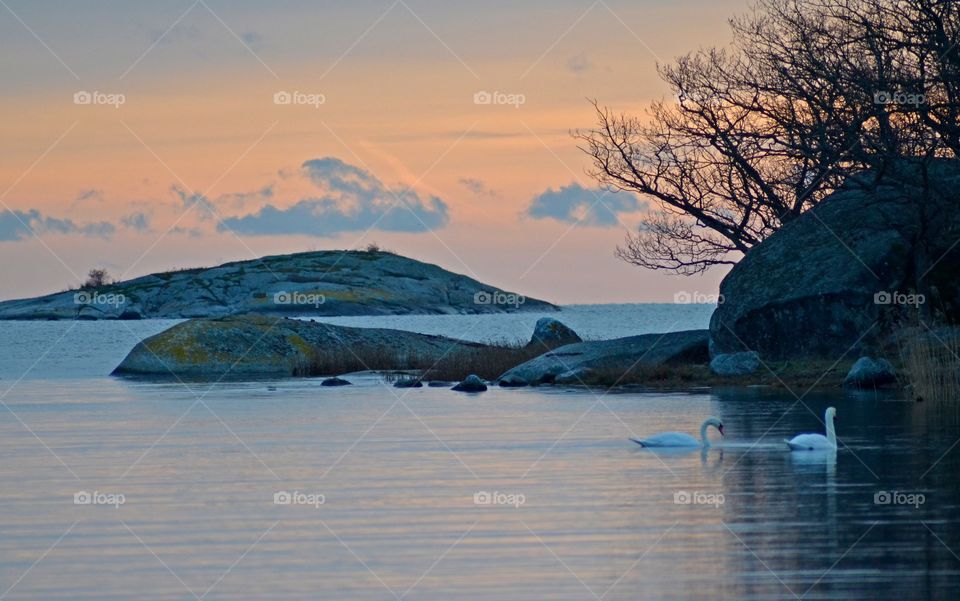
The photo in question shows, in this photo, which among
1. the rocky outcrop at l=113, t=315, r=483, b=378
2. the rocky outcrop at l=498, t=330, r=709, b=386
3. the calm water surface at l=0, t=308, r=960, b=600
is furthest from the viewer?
the rocky outcrop at l=113, t=315, r=483, b=378

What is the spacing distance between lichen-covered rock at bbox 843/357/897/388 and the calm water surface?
2.70 metres

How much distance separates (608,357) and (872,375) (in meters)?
8.45

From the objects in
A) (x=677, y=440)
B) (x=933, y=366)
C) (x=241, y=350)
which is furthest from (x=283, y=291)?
(x=677, y=440)

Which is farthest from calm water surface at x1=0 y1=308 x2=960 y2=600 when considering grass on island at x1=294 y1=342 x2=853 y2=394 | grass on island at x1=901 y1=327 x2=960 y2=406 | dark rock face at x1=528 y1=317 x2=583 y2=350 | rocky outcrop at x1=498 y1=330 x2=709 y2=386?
dark rock face at x1=528 y1=317 x2=583 y2=350

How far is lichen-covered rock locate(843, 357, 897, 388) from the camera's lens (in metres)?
29.0

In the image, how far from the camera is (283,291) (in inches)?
6043

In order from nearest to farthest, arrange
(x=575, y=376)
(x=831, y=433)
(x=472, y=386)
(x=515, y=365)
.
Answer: (x=831, y=433) → (x=472, y=386) → (x=575, y=376) → (x=515, y=365)

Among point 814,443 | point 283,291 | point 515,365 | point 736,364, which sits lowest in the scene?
point 814,443

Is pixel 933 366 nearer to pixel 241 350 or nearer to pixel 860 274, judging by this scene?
pixel 860 274

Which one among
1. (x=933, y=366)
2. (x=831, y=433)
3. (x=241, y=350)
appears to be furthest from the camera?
(x=241, y=350)

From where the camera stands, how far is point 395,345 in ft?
165

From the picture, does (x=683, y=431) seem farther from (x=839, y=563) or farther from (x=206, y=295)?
(x=206, y=295)

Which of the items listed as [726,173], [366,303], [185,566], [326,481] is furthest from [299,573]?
[366,303]

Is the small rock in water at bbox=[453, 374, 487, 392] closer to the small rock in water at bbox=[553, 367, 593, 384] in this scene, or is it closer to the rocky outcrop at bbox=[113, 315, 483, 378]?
the small rock in water at bbox=[553, 367, 593, 384]
